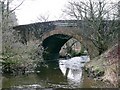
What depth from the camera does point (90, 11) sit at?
2786 cm

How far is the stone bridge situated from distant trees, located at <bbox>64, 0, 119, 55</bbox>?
1654mm

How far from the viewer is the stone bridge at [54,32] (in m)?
31.1

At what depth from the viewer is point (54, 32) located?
35906 mm

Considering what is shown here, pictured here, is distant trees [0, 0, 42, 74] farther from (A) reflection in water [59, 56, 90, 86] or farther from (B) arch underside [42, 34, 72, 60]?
(B) arch underside [42, 34, 72, 60]

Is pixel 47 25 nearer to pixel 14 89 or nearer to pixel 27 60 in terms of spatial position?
pixel 27 60

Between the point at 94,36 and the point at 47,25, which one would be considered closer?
the point at 94,36

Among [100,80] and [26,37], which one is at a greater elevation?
[26,37]

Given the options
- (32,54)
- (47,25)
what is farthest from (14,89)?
(47,25)

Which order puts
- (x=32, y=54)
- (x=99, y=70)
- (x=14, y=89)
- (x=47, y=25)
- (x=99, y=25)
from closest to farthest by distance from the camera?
(x=14, y=89) → (x=99, y=70) → (x=32, y=54) → (x=99, y=25) → (x=47, y=25)

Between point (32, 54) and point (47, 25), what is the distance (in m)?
13.1

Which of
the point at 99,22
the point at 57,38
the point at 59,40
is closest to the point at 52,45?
the point at 59,40

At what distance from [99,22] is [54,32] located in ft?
31.7

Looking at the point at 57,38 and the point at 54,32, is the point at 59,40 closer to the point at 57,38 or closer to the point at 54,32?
the point at 57,38

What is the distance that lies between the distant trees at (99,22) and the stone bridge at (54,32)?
1654 millimetres
